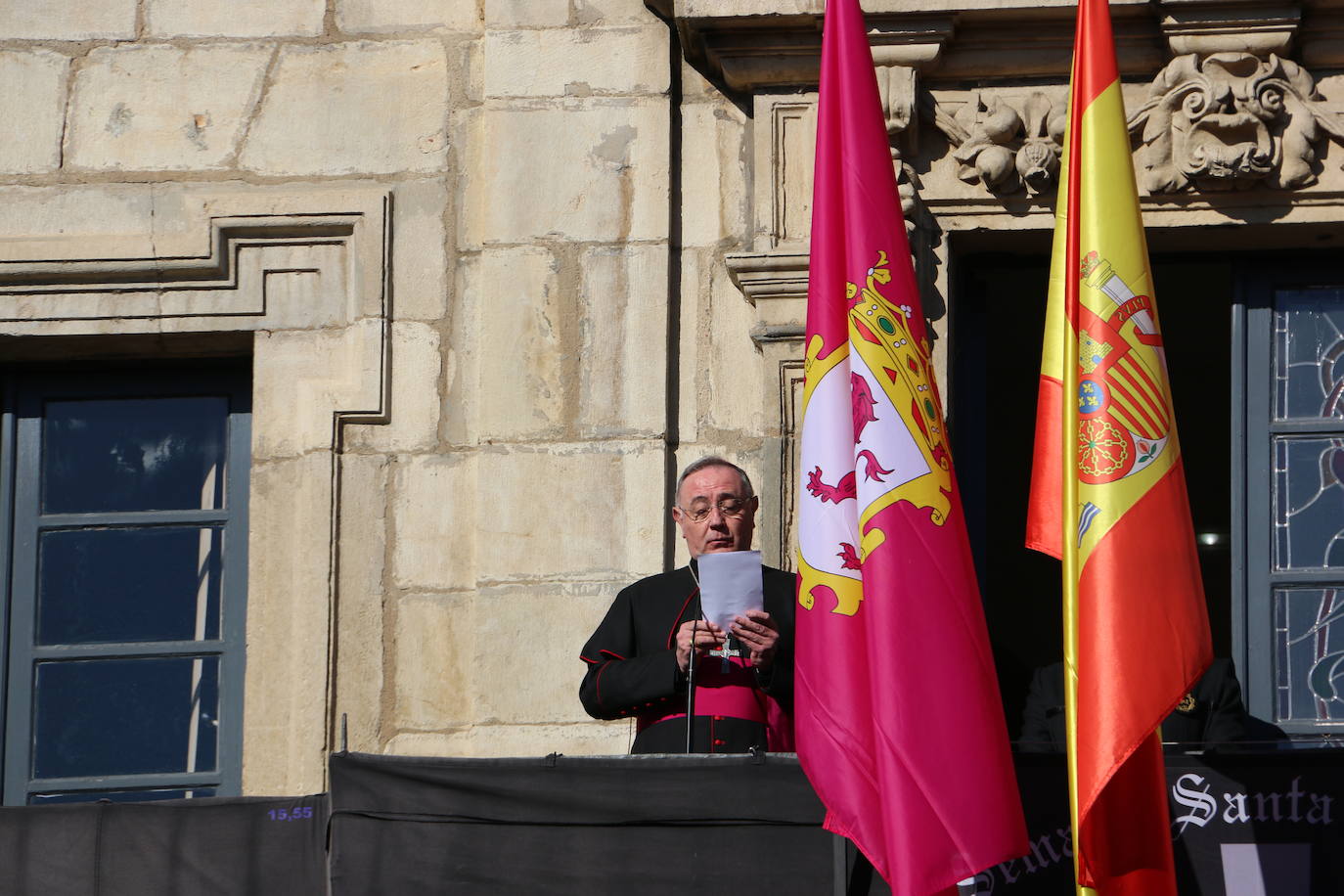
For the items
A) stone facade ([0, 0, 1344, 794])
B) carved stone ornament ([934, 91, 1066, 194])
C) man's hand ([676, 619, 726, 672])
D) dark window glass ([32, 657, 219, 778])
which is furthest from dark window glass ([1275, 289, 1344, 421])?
dark window glass ([32, 657, 219, 778])

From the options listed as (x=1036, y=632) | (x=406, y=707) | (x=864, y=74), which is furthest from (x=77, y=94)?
(x=1036, y=632)

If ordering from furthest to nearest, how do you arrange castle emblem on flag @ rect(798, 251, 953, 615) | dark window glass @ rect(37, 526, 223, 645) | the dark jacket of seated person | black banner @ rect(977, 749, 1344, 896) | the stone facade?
dark window glass @ rect(37, 526, 223, 645) < the stone facade < the dark jacket of seated person < castle emblem on flag @ rect(798, 251, 953, 615) < black banner @ rect(977, 749, 1344, 896)

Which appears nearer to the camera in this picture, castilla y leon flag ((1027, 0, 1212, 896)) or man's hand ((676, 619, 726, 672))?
castilla y leon flag ((1027, 0, 1212, 896))

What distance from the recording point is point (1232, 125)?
6.14 meters

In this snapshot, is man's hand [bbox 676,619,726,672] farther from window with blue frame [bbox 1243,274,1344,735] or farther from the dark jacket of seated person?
window with blue frame [bbox 1243,274,1344,735]

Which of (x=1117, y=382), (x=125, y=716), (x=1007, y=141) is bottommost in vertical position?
(x=125, y=716)

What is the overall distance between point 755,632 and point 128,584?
2106mm

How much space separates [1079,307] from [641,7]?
1855 millimetres

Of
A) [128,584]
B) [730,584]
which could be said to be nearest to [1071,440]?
[730,584]

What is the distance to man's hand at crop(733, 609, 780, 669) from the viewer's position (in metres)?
5.25

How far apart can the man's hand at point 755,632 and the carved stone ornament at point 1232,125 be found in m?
1.69

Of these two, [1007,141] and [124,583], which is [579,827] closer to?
[124,583]

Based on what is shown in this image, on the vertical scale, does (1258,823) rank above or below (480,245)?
below

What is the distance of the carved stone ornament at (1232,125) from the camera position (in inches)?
242
